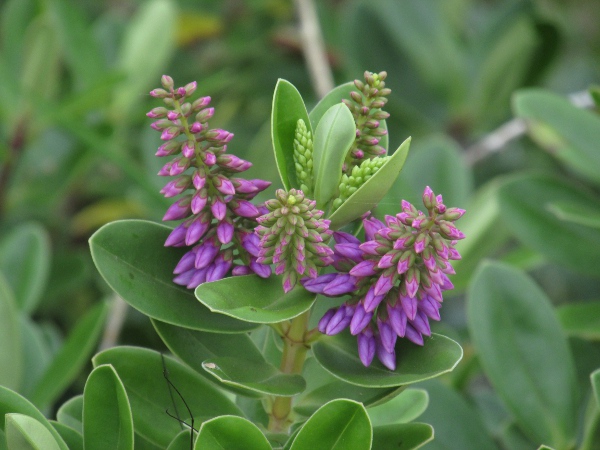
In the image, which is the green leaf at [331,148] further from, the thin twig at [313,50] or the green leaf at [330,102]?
the thin twig at [313,50]

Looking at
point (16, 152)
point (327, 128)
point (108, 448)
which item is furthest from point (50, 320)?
point (327, 128)

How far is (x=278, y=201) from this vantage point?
89 centimetres

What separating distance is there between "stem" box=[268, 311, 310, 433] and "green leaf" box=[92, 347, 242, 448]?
0.18 ft

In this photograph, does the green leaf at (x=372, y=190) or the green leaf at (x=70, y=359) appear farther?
the green leaf at (x=70, y=359)

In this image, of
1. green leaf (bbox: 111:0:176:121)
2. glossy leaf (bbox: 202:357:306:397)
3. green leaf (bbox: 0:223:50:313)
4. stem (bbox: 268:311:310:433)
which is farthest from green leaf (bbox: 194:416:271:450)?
green leaf (bbox: 111:0:176:121)

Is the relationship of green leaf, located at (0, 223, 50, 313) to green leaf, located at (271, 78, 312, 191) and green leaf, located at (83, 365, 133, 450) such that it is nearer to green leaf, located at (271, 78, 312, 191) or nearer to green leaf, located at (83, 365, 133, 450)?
green leaf, located at (83, 365, 133, 450)

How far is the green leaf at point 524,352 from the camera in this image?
4.54 feet

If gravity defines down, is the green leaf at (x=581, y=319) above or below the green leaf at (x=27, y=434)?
below

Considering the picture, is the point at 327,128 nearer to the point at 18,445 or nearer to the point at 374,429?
the point at 374,429

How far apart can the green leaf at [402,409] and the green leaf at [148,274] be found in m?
0.30

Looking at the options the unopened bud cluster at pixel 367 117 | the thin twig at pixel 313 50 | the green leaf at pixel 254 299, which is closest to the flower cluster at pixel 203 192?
the green leaf at pixel 254 299

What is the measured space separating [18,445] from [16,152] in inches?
56.9

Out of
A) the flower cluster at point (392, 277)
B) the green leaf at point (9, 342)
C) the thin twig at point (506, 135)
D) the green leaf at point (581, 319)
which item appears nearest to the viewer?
the flower cluster at point (392, 277)

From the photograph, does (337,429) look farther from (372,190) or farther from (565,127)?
(565,127)
